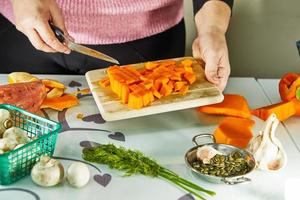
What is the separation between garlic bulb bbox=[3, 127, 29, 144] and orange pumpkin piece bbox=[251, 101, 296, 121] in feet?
1.69

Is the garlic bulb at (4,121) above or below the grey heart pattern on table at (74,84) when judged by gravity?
above

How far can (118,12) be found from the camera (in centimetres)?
133

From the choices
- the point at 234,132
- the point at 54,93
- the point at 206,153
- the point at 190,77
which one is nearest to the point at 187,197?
the point at 206,153

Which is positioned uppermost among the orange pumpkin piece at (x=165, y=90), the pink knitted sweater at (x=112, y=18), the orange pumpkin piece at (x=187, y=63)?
the pink knitted sweater at (x=112, y=18)

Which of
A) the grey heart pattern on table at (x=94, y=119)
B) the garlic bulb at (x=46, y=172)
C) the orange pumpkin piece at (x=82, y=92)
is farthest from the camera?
the orange pumpkin piece at (x=82, y=92)

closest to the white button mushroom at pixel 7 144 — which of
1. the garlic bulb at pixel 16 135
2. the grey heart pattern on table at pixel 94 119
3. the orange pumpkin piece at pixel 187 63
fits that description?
the garlic bulb at pixel 16 135

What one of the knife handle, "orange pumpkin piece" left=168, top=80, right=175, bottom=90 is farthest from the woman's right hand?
"orange pumpkin piece" left=168, top=80, right=175, bottom=90

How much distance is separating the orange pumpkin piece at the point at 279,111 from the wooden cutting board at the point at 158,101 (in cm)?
10

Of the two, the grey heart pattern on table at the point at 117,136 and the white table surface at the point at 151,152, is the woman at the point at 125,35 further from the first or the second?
the grey heart pattern on table at the point at 117,136

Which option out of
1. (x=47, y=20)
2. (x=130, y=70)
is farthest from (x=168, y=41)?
(x=47, y=20)

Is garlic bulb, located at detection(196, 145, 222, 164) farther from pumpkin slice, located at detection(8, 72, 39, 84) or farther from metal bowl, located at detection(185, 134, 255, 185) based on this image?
pumpkin slice, located at detection(8, 72, 39, 84)

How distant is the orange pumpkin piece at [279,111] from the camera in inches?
46.0

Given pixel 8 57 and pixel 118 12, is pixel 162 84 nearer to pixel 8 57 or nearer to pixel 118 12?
pixel 118 12

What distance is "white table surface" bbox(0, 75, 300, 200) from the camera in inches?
35.7
